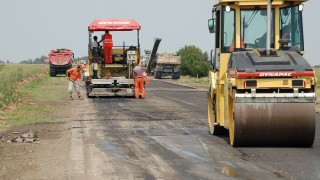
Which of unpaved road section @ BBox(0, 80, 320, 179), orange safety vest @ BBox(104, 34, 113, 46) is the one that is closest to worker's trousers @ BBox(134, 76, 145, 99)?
orange safety vest @ BBox(104, 34, 113, 46)

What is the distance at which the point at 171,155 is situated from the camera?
9562 millimetres

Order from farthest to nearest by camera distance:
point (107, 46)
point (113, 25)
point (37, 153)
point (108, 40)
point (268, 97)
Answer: point (107, 46) < point (108, 40) < point (113, 25) < point (37, 153) < point (268, 97)

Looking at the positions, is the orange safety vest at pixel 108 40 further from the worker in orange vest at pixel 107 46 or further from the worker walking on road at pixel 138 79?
the worker walking on road at pixel 138 79

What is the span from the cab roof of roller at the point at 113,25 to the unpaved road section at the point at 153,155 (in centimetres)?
1156

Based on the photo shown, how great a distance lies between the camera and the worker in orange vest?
86.7 feet

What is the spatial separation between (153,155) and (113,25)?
17.2m

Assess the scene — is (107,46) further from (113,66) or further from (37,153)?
(37,153)

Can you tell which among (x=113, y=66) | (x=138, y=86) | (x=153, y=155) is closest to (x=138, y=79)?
(x=138, y=86)

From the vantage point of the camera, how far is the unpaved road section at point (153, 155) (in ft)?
26.1

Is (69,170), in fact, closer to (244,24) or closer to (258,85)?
(258,85)

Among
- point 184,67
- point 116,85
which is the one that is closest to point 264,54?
point 116,85

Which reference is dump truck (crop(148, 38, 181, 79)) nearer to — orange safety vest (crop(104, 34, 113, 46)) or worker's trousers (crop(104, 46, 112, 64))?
worker's trousers (crop(104, 46, 112, 64))

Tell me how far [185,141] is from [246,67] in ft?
7.05

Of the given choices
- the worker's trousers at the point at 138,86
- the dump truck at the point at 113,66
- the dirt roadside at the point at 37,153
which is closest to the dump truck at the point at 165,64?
the dump truck at the point at 113,66
